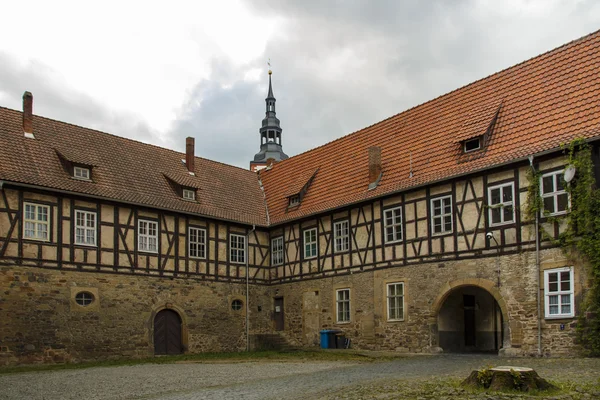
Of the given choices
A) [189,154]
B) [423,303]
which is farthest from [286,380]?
[189,154]

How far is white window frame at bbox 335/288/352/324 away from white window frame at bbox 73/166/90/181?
34.8 feet

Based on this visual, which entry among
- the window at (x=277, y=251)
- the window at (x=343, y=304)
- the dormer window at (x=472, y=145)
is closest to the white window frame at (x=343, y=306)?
the window at (x=343, y=304)

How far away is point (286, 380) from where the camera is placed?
15.8 meters

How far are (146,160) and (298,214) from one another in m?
7.11

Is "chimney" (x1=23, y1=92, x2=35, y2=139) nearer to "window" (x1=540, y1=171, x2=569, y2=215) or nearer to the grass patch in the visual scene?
the grass patch

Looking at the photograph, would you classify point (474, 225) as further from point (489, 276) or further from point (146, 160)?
point (146, 160)

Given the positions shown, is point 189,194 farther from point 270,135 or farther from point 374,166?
point 270,135

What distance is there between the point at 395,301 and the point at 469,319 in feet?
9.48

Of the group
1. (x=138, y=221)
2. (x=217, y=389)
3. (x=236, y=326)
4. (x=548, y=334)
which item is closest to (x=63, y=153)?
(x=138, y=221)

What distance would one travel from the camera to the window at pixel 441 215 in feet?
76.7

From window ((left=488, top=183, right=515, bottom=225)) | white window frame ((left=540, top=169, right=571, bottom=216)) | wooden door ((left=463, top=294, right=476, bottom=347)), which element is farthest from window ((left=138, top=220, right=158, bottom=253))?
white window frame ((left=540, top=169, right=571, bottom=216))

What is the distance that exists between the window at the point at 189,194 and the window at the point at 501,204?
1324 centimetres

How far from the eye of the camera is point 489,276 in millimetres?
21875

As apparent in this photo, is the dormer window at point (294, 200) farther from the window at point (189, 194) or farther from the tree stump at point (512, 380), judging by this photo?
the tree stump at point (512, 380)
